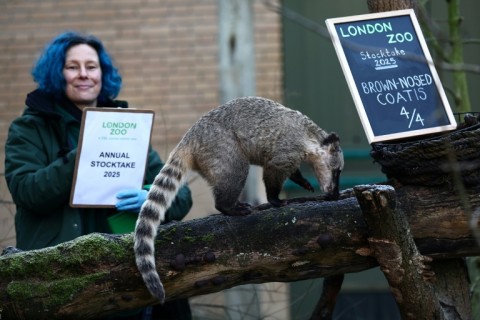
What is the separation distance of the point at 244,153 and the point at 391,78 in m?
0.94

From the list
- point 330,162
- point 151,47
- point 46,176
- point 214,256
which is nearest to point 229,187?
point 214,256

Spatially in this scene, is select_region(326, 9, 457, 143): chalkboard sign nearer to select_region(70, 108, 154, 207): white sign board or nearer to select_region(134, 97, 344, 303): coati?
select_region(134, 97, 344, 303): coati

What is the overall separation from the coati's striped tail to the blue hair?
806 millimetres

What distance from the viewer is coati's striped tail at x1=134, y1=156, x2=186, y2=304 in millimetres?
4746

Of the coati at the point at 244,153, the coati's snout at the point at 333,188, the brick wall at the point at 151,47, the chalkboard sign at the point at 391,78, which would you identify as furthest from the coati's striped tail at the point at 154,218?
the brick wall at the point at 151,47

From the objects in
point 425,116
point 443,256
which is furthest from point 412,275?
point 425,116

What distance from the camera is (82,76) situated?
5.70 meters

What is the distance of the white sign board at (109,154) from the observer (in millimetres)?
5359

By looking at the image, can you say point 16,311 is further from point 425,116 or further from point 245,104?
point 425,116

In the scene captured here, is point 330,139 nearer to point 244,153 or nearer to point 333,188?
point 333,188

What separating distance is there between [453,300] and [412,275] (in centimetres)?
58

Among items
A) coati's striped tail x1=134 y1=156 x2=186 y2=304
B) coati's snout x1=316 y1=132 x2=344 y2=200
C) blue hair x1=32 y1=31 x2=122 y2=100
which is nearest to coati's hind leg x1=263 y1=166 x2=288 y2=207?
coati's snout x1=316 y1=132 x2=344 y2=200

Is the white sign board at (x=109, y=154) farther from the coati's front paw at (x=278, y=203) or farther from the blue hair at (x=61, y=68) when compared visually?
the coati's front paw at (x=278, y=203)

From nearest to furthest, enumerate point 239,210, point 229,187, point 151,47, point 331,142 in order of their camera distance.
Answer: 1. point 239,210
2. point 229,187
3. point 331,142
4. point 151,47
